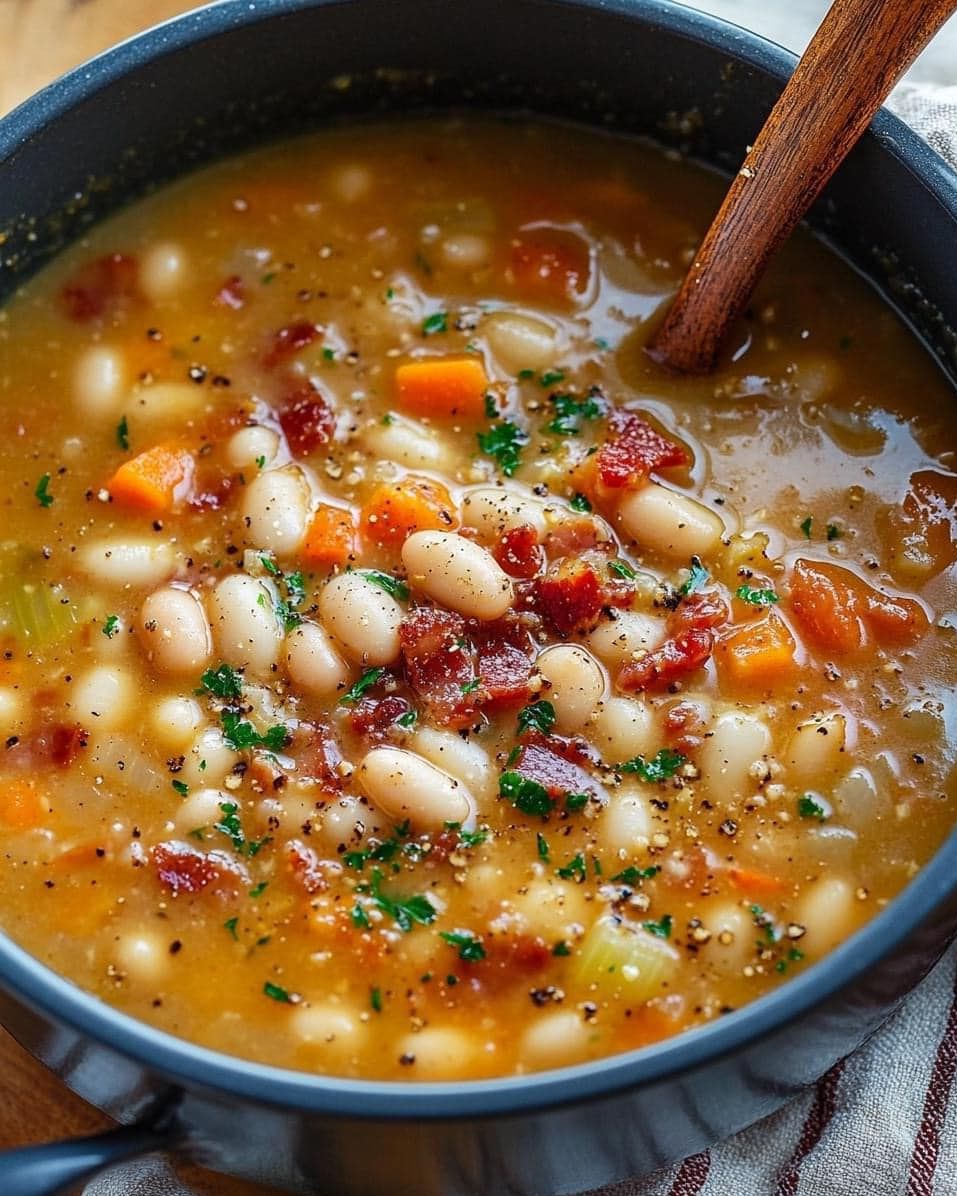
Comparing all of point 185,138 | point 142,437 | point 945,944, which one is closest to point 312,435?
point 142,437

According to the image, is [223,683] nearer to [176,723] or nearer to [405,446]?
[176,723]

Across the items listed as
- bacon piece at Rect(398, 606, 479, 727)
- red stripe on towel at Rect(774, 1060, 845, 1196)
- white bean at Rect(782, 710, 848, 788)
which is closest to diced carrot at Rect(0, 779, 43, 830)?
bacon piece at Rect(398, 606, 479, 727)

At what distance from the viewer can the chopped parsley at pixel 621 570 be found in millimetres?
2455

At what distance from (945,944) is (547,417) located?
105cm

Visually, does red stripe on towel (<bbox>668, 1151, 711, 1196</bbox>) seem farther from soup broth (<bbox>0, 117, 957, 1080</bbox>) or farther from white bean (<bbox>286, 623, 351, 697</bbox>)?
white bean (<bbox>286, 623, 351, 697</bbox>)

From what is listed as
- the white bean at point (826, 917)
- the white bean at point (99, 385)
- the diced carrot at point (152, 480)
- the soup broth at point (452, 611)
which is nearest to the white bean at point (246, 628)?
the soup broth at point (452, 611)

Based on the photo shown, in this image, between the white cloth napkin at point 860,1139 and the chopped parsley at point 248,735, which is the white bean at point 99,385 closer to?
the chopped parsley at point 248,735

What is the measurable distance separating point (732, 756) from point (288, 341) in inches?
41.3

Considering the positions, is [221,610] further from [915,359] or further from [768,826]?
[915,359]

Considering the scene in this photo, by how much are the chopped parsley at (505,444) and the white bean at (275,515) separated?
12.6 inches

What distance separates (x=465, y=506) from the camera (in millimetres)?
2504

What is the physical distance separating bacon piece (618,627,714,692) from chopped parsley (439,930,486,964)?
0.45 meters

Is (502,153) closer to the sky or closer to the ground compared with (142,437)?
closer to the sky

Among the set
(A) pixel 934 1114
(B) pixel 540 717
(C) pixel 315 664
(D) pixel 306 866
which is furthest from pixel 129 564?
(A) pixel 934 1114
